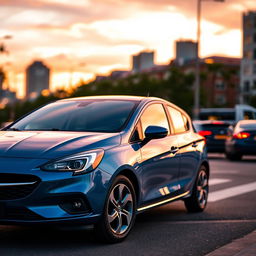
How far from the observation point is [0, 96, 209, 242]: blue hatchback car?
19.0 feet

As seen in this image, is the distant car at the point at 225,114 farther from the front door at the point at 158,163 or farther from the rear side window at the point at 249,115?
the front door at the point at 158,163

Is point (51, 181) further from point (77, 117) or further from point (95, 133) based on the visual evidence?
point (77, 117)

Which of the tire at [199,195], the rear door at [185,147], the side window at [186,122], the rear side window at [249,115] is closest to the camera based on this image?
the rear door at [185,147]

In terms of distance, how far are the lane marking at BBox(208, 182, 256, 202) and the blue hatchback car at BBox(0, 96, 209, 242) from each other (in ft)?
6.78

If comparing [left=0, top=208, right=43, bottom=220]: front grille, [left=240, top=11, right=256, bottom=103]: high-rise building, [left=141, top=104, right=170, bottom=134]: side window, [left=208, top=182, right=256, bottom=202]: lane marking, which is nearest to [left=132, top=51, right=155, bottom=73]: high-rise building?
[left=240, top=11, right=256, bottom=103]: high-rise building

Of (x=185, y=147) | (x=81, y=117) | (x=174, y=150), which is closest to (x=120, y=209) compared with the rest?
(x=81, y=117)

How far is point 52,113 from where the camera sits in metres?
7.59

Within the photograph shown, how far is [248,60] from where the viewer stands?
106500mm

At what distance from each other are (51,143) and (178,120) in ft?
8.64

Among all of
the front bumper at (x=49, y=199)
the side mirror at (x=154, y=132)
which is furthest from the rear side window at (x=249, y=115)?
the front bumper at (x=49, y=199)

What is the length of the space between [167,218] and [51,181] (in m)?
2.86

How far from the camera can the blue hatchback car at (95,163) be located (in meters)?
5.78

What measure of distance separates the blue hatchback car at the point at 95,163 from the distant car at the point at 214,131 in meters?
14.5

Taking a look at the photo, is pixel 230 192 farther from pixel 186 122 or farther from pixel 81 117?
pixel 81 117
